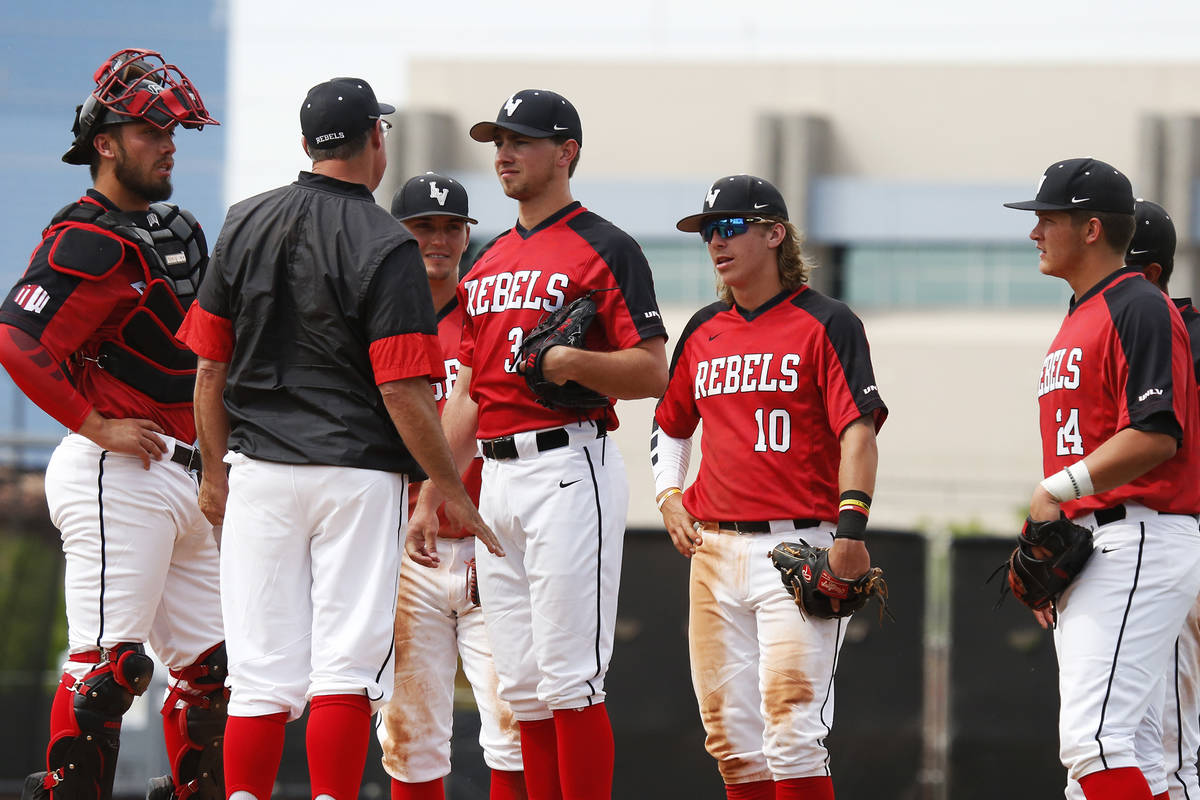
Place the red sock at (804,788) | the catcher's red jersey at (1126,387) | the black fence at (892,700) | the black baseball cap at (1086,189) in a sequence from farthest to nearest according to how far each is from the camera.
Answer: the black fence at (892,700)
the red sock at (804,788)
the black baseball cap at (1086,189)
the catcher's red jersey at (1126,387)

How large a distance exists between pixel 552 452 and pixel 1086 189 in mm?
1943

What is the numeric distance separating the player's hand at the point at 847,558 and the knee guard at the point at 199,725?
2.16m

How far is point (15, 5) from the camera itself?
31391mm

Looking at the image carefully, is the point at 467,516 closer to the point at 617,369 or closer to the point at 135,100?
the point at 617,369

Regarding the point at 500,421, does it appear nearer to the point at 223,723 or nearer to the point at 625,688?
the point at 223,723

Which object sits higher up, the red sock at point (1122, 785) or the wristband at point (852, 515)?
the wristband at point (852, 515)

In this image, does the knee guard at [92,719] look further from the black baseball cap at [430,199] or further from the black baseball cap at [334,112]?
the black baseball cap at [430,199]

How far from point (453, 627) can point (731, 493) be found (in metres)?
1.16

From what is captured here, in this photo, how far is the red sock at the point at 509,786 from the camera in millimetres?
5055

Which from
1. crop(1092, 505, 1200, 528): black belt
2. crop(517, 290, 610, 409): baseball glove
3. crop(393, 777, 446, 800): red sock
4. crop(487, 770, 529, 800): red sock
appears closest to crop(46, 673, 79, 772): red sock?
crop(393, 777, 446, 800): red sock

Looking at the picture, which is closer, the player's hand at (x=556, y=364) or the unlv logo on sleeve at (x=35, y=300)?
the player's hand at (x=556, y=364)

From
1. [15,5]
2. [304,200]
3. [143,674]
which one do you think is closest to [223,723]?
[143,674]

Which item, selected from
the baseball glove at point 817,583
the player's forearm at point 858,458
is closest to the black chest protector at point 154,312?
the baseball glove at point 817,583

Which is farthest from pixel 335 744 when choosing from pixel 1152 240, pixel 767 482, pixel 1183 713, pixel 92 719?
pixel 1152 240
